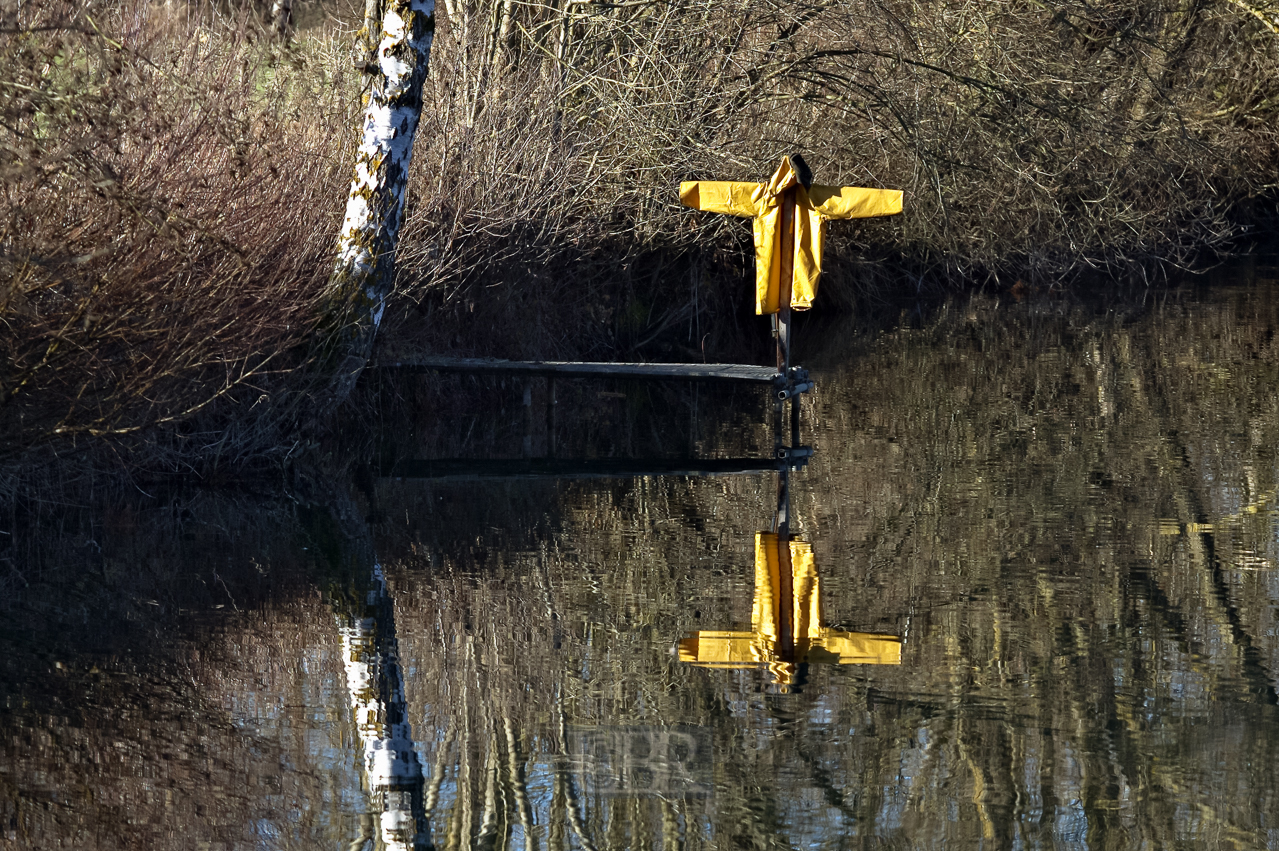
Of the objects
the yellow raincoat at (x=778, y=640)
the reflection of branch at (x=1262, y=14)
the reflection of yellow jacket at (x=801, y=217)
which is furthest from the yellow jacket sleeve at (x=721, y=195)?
the reflection of branch at (x=1262, y=14)

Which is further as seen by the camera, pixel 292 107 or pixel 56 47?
pixel 292 107

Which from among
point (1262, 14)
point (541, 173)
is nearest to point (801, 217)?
point (541, 173)

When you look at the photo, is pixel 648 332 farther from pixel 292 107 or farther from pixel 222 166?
pixel 222 166

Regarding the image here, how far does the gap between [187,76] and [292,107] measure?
2.48m

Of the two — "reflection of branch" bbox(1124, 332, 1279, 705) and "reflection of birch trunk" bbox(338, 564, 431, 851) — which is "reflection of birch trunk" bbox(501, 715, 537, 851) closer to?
"reflection of birch trunk" bbox(338, 564, 431, 851)

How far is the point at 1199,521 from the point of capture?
9062mm

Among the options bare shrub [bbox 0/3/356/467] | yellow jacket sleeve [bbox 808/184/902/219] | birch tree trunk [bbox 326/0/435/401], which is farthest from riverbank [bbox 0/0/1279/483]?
yellow jacket sleeve [bbox 808/184/902/219]

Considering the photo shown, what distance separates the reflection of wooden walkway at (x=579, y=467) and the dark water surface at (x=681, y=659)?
0.23 meters

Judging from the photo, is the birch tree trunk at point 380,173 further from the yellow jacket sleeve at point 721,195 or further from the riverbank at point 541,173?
the yellow jacket sleeve at point 721,195

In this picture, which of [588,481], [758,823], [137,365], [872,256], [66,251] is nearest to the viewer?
[758,823]

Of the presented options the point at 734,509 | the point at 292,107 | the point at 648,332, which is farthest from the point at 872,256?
the point at 734,509

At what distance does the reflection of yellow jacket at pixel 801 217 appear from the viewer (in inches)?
484

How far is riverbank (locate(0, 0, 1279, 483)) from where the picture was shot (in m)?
8.84

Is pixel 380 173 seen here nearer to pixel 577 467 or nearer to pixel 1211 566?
pixel 577 467
